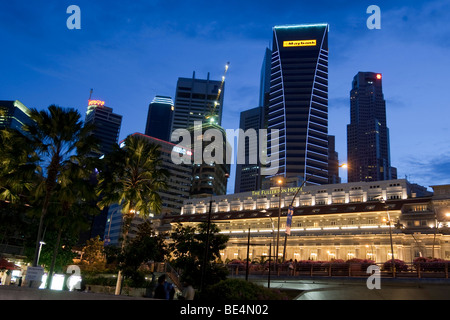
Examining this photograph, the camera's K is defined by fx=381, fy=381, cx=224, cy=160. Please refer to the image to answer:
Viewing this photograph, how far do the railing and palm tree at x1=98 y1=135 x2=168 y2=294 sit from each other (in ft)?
47.5

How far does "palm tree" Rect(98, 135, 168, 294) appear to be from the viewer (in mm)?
31500

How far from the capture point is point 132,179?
3216 centimetres

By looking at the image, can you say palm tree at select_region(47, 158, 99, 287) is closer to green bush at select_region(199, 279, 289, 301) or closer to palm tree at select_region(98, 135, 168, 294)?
palm tree at select_region(98, 135, 168, 294)

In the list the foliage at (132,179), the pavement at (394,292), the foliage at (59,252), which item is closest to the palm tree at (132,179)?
the foliage at (132,179)

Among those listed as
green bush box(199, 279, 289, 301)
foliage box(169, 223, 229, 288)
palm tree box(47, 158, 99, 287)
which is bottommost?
green bush box(199, 279, 289, 301)

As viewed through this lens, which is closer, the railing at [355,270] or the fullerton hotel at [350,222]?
the railing at [355,270]

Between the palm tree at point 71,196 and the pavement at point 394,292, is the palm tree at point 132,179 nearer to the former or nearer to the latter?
the palm tree at point 71,196

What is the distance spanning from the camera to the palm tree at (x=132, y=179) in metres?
31.5

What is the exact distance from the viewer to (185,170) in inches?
7800

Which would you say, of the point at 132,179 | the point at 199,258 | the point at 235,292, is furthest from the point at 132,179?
the point at 235,292

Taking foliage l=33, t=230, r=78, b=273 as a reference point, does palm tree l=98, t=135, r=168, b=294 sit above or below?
above

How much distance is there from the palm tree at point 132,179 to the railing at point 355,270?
14.5 metres

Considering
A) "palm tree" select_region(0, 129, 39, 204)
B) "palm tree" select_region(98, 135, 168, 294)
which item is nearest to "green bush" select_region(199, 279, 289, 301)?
"palm tree" select_region(98, 135, 168, 294)
